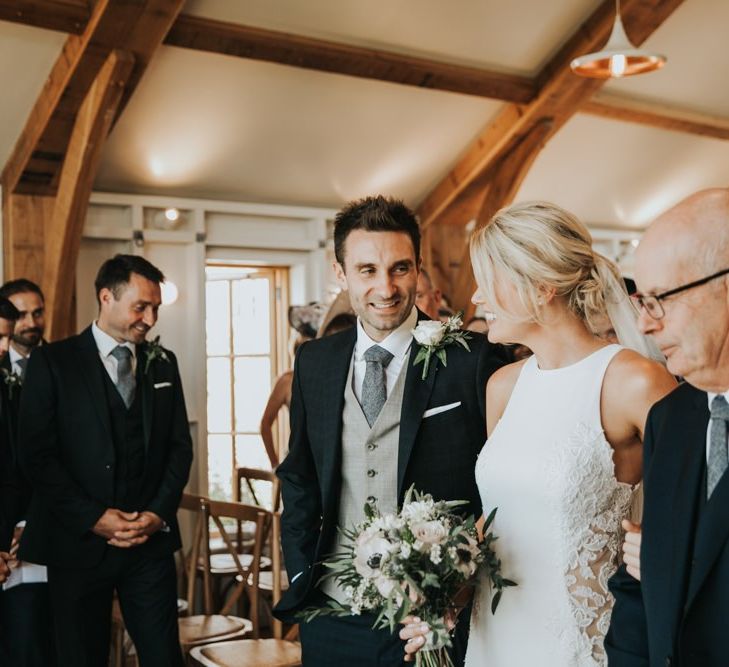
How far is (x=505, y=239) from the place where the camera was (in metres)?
2.20

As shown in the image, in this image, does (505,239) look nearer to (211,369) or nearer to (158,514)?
(158,514)

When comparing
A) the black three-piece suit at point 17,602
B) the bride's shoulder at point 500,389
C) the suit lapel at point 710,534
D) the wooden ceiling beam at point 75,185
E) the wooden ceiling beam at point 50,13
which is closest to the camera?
the suit lapel at point 710,534

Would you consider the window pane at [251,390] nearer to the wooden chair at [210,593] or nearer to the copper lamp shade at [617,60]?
the wooden chair at [210,593]

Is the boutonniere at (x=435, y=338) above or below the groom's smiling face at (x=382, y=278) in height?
below

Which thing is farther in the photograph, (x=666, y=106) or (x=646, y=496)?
(x=666, y=106)

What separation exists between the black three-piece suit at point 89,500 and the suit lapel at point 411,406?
1.67 m

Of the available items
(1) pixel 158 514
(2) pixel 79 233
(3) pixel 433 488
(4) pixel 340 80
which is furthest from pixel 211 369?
(3) pixel 433 488

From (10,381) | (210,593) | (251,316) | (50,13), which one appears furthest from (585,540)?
(251,316)

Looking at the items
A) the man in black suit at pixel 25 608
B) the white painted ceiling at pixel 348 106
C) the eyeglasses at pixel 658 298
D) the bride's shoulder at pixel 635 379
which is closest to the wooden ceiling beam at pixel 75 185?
the white painted ceiling at pixel 348 106

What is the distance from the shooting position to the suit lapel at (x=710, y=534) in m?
1.49

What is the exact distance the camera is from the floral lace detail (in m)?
2.10

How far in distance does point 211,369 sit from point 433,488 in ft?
19.1

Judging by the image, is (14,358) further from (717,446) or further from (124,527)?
(717,446)

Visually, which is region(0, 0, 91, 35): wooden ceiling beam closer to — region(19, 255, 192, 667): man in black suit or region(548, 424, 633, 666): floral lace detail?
region(19, 255, 192, 667): man in black suit
